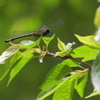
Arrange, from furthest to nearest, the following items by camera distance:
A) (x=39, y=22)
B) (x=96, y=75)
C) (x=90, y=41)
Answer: (x=39, y=22)
(x=90, y=41)
(x=96, y=75)

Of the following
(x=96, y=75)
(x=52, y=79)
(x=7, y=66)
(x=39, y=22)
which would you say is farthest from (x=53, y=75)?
(x=39, y=22)

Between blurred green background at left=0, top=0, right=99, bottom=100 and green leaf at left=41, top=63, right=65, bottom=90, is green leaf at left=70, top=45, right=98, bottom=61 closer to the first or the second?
green leaf at left=41, top=63, right=65, bottom=90

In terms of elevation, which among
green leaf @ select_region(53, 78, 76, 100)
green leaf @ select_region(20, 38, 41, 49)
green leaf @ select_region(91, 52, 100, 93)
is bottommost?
green leaf @ select_region(53, 78, 76, 100)

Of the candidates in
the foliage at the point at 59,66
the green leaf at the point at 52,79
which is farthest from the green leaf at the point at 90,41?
the green leaf at the point at 52,79

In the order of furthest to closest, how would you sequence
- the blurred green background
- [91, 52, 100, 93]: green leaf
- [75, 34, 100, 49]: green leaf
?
the blurred green background → [75, 34, 100, 49]: green leaf → [91, 52, 100, 93]: green leaf

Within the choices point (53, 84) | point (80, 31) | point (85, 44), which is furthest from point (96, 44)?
point (80, 31)

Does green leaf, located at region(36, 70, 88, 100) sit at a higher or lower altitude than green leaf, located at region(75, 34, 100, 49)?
lower

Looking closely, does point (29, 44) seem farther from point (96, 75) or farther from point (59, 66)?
point (96, 75)

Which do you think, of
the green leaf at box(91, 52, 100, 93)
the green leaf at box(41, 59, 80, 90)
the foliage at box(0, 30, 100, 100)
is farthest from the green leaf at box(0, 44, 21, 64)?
the green leaf at box(91, 52, 100, 93)

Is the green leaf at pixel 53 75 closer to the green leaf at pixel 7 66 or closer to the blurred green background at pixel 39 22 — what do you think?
the green leaf at pixel 7 66
